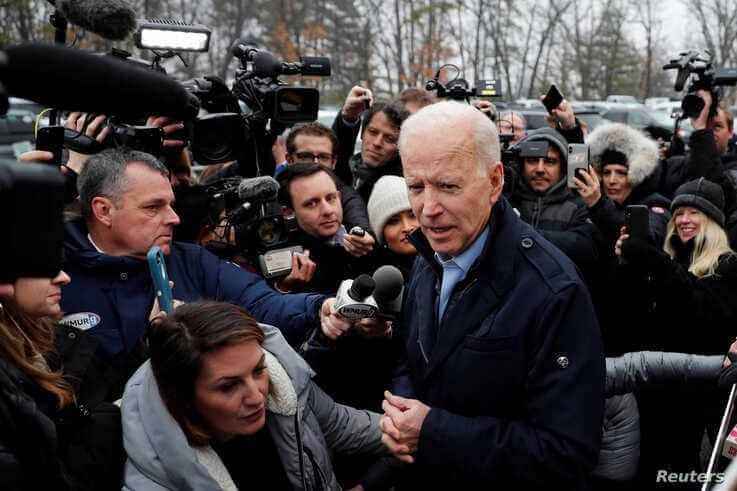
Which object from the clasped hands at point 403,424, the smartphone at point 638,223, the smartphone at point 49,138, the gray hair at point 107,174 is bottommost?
the clasped hands at point 403,424

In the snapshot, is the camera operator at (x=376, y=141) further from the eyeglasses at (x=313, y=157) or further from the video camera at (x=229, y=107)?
the video camera at (x=229, y=107)

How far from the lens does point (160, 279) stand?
2439mm

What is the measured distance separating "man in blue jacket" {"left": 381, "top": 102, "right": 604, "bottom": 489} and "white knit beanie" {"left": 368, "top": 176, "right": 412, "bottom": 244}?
1325 mm

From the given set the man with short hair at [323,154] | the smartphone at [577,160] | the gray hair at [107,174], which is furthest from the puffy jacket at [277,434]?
the smartphone at [577,160]

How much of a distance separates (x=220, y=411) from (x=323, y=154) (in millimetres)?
2311

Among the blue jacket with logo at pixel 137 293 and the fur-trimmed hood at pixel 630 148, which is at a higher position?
the fur-trimmed hood at pixel 630 148

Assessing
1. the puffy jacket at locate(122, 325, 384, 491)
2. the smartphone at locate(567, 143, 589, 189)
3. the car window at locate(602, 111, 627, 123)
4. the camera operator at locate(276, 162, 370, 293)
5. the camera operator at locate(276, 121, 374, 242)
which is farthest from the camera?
the car window at locate(602, 111, 627, 123)

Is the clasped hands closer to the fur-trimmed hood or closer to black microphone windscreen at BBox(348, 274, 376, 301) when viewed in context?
black microphone windscreen at BBox(348, 274, 376, 301)

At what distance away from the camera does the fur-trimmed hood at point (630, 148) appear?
14.4ft

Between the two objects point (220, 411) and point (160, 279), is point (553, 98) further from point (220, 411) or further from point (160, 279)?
point (220, 411)

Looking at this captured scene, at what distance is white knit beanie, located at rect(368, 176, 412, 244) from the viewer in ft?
11.0

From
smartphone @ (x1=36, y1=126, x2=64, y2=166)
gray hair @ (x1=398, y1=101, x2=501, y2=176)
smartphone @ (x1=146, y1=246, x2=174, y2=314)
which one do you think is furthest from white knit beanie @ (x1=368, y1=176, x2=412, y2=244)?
smartphone @ (x1=36, y1=126, x2=64, y2=166)

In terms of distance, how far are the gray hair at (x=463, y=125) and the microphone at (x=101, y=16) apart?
1.08m

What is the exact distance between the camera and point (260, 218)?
3082mm
